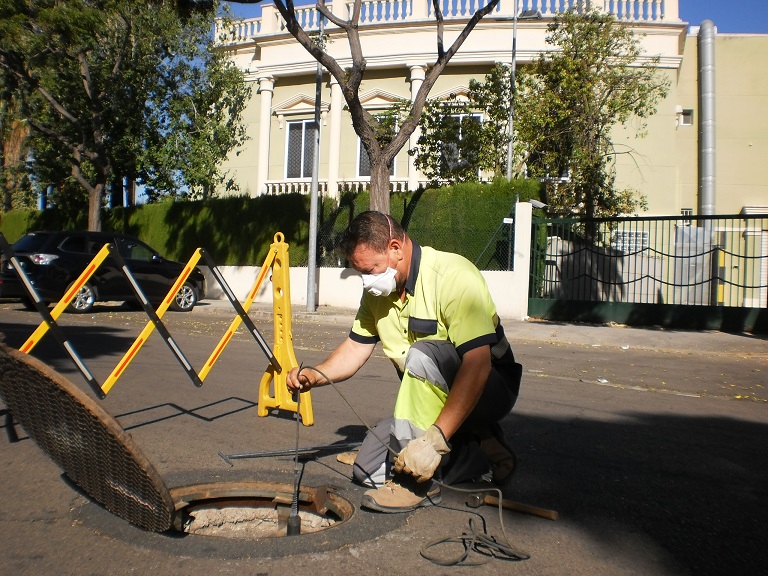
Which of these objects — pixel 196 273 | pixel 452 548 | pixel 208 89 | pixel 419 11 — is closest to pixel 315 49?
pixel 196 273

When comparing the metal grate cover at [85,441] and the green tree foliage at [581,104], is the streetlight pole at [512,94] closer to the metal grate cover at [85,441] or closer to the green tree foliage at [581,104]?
the green tree foliage at [581,104]

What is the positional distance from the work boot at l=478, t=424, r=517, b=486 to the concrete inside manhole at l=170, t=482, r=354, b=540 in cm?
81

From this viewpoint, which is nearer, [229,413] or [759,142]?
[229,413]

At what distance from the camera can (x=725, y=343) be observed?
13383 millimetres

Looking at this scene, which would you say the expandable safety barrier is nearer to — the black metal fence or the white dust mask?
the white dust mask

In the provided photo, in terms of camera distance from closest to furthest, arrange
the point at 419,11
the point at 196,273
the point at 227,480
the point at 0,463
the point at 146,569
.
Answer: the point at 146,569 → the point at 227,480 → the point at 0,463 → the point at 196,273 → the point at 419,11

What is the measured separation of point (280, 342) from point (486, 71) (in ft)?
61.7

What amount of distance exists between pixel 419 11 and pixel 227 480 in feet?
Answer: 70.9

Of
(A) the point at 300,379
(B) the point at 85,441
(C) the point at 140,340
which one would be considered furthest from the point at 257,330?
(B) the point at 85,441

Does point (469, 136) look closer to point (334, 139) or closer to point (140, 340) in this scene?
point (334, 139)

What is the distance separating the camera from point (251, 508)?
410 centimetres

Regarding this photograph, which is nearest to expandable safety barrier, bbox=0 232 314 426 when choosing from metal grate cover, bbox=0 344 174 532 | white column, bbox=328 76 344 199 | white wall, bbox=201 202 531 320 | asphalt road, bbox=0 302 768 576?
asphalt road, bbox=0 302 768 576

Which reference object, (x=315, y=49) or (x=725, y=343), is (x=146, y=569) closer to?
(x=725, y=343)

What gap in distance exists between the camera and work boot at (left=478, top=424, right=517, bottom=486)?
13.4 feet
